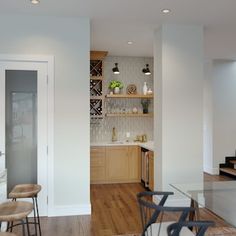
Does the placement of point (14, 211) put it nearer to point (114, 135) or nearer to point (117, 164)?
point (117, 164)

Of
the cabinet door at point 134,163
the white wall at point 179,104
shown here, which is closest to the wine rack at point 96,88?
the cabinet door at point 134,163

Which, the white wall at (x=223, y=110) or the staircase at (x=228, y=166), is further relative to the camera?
the white wall at (x=223, y=110)

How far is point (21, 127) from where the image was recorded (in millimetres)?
4113

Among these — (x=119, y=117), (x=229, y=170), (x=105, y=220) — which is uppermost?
(x=119, y=117)

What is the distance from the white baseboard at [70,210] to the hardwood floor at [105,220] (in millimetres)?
98

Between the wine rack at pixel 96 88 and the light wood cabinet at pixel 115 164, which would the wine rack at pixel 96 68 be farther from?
the light wood cabinet at pixel 115 164

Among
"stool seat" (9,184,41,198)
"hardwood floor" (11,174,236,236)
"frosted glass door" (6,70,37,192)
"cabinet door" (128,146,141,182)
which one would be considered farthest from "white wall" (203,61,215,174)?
"stool seat" (9,184,41,198)

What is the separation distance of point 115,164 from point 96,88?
1764mm

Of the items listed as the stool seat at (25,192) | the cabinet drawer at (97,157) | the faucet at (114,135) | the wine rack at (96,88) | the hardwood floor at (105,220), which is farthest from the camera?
the faucet at (114,135)

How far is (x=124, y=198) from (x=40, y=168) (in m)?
1.70

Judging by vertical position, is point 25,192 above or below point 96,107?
below

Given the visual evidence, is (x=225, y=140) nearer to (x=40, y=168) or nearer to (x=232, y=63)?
(x=232, y=63)

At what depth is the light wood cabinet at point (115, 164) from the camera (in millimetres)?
6117

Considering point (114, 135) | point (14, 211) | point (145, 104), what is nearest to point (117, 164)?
point (114, 135)
